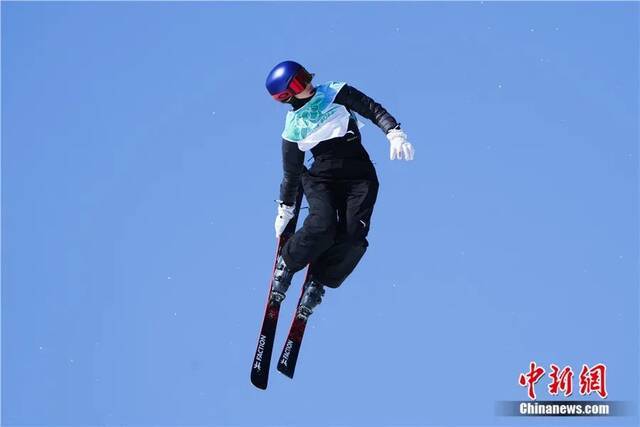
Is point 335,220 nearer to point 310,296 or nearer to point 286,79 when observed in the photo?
point 310,296

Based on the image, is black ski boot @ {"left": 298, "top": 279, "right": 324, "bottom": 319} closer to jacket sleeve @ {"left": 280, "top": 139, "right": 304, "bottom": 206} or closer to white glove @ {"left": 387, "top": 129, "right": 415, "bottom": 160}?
jacket sleeve @ {"left": 280, "top": 139, "right": 304, "bottom": 206}

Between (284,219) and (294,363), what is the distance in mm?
1799

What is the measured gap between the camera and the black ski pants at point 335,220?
14.7 m

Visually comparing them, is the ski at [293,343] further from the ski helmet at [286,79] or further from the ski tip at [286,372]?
the ski helmet at [286,79]

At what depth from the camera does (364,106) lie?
14.8m

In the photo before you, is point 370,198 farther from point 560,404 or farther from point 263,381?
point 560,404

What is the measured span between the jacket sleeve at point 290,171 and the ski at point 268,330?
0.63ft

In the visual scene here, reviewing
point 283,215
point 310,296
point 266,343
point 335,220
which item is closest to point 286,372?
point 266,343

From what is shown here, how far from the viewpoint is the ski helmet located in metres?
14.4

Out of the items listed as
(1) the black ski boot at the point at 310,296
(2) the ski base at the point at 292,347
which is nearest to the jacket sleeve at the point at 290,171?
(1) the black ski boot at the point at 310,296

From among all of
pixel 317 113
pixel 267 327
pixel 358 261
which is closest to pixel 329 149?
pixel 317 113

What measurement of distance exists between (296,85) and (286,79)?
0.14 meters

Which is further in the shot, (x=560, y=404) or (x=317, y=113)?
(x=560, y=404)

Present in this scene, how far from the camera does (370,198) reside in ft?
48.8
